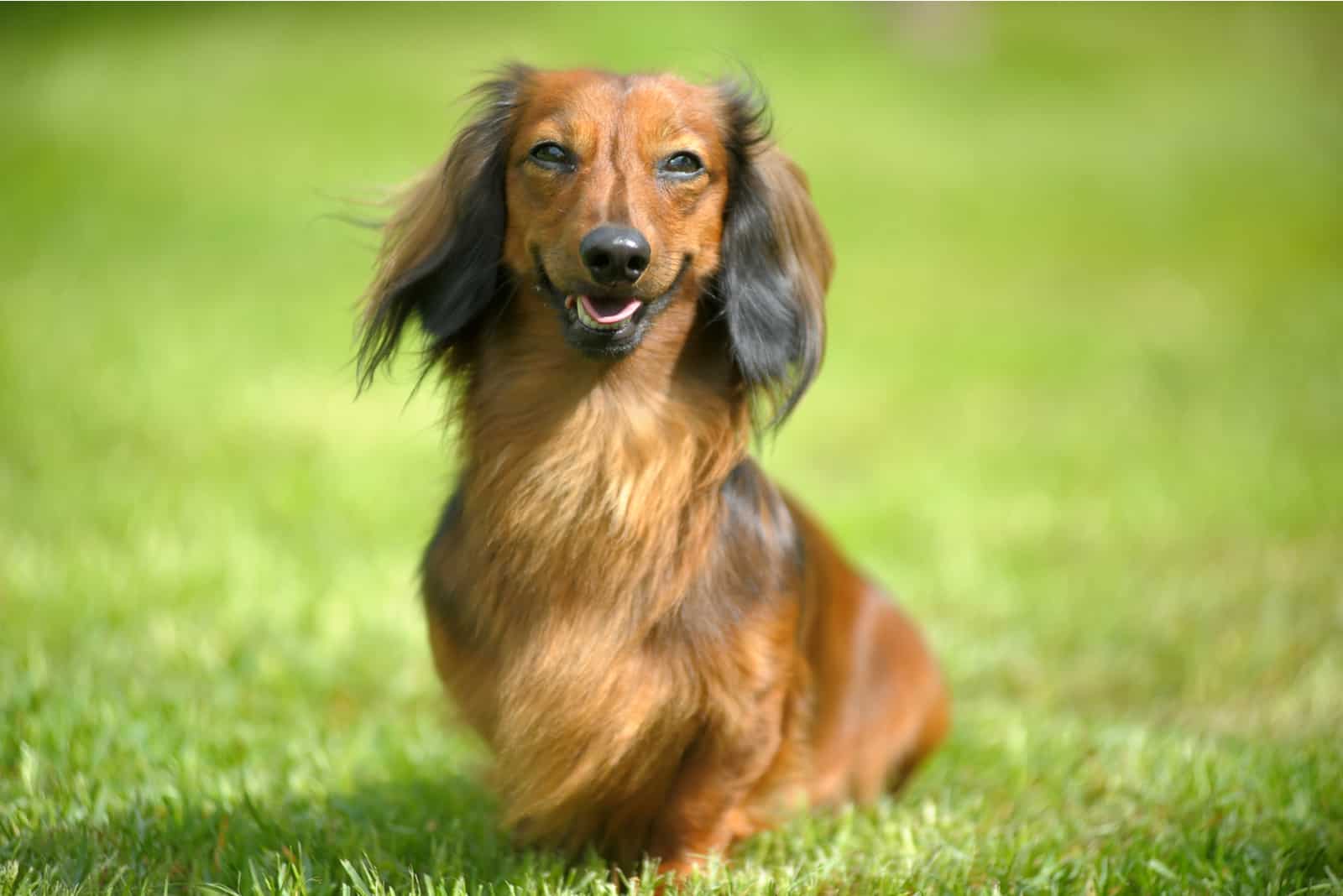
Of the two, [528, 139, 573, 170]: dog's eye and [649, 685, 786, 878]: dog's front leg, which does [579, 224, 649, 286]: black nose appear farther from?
[649, 685, 786, 878]: dog's front leg

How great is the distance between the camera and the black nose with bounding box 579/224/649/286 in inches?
107

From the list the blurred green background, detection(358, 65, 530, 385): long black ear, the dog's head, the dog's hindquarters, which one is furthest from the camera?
the dog's hindquarters

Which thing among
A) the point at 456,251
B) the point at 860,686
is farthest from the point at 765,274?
the point at 860,686

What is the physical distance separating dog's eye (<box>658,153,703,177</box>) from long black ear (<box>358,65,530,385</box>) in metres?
0.43

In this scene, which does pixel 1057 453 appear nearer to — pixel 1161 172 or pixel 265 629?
pixel 265 629

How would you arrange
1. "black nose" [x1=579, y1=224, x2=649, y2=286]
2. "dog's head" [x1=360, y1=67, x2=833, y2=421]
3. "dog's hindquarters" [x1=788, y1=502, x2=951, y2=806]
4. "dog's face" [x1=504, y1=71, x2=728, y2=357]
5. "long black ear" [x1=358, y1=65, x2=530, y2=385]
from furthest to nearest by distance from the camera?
"dog's hindquarters" [x1=788, y1=502, x2=951, y2=806] → "long black ear" [x1=358, y1=65, x2=530, y2=385] → "dog's head" [x1=360, y1=67, x2=833, y2=421] → "dog's face" [x1=504, y1=71, x2=728, y2=357] → "black nose" [x1=579, y1=224, x2=649, y2=286]

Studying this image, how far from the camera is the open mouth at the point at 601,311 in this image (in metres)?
2.87

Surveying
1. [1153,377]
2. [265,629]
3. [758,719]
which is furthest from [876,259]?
[758,719]

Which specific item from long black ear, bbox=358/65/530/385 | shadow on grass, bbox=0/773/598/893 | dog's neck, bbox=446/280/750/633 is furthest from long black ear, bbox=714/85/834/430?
shadow on grass, bbox=0/773/598/893

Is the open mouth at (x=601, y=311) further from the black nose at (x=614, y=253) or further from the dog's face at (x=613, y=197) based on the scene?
the black nose at (x=614, y=253)

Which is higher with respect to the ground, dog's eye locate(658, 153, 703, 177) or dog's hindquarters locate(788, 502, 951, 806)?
dog's eye locate(658, 153, 703, 177)

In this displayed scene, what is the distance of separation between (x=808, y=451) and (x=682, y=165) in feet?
19.0

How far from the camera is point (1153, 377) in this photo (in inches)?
402

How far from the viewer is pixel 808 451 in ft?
28.7
